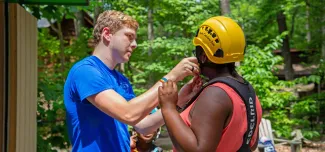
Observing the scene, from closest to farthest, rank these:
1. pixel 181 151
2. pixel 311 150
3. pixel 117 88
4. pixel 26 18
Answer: pixel 181 151, pixel 117 88, pixel 26 18, pixel 311 150

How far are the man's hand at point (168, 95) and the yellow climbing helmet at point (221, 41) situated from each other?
0.68 feet

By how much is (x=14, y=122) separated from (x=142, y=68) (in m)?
7.27

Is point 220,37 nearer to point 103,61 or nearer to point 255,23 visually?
point 103,61

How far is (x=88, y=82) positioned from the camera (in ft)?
6.84

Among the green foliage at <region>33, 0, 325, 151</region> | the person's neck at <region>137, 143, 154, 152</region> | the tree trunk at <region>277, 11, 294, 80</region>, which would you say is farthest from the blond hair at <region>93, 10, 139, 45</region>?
the tree trunk at <region>277, 11, 294, 80</region>

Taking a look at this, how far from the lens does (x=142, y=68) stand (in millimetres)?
10039

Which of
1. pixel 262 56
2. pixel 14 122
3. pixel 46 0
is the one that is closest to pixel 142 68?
pixel 262 56

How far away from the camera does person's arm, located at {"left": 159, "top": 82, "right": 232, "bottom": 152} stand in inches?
65.0

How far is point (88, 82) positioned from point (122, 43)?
328mm

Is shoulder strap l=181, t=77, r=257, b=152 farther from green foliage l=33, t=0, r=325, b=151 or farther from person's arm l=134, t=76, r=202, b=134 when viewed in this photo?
green foliage l=33, t=0, r=325, b=151

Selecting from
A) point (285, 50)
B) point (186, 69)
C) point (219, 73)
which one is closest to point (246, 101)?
point (219, 73)

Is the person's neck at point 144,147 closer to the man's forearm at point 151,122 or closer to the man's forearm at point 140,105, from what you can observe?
the man's forearm at point 151,122

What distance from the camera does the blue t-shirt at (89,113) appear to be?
2105 millimetres

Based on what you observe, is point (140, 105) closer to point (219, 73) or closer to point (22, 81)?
point (219, 73)
